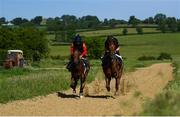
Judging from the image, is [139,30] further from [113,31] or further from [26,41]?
[26,41]

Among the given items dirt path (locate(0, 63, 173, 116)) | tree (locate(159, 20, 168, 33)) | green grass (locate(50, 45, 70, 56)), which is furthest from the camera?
tree (locate(159, 20, 168, 33))

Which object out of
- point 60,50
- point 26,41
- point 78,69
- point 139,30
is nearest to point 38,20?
point 139,30

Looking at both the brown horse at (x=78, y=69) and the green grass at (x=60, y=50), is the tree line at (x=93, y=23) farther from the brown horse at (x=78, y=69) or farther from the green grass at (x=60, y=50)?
the brown horse at (x=78, y=69)

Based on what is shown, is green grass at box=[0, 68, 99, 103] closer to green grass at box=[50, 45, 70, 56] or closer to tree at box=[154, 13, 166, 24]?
green grass at box=[50, 45, 70, 56]

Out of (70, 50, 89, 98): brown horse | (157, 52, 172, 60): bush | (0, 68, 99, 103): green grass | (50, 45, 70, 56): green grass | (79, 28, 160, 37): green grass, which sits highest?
(70, 50, 89, 98): brown horse

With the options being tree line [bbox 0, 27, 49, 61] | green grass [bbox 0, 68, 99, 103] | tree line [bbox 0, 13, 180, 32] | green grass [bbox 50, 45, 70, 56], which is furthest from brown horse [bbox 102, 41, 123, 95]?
tree line [bbox 0, 13, 180, 32]

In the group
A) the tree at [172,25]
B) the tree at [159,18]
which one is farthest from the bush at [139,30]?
the tree at [159,18]

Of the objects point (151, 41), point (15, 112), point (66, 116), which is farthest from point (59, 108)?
point (151, 41)

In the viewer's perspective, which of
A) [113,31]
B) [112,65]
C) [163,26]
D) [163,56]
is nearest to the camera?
[112,65]

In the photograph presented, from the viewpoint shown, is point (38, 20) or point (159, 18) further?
point (159, 18)

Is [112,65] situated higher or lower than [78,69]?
higher

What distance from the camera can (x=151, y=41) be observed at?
106688 mm

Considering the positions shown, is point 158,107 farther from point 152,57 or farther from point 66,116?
point 152,57

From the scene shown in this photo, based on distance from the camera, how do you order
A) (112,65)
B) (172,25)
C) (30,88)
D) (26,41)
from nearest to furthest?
(112,65) → (30,88) → (26,41) → (172,25)
